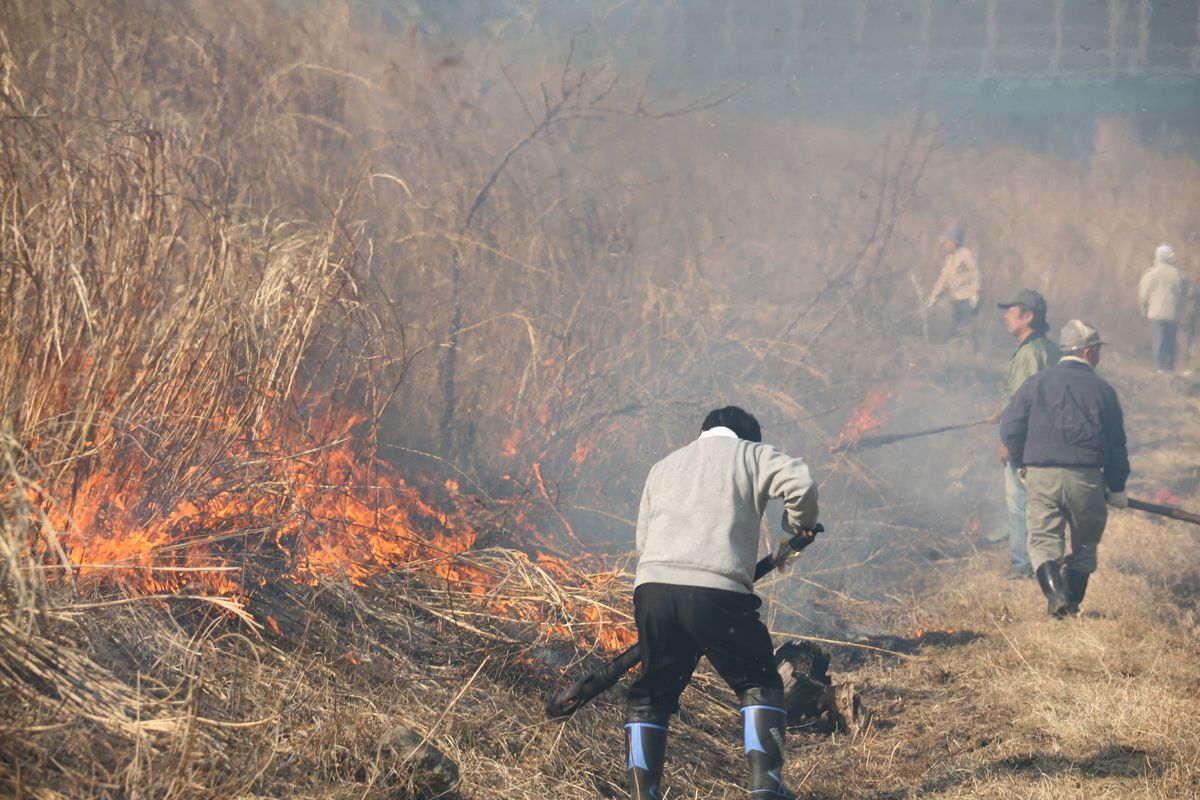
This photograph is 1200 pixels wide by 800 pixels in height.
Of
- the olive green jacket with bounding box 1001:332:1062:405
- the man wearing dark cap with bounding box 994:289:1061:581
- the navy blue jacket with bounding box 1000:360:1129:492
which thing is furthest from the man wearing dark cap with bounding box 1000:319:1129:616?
the olive green jacket with bounding box 1001:332:1062:405

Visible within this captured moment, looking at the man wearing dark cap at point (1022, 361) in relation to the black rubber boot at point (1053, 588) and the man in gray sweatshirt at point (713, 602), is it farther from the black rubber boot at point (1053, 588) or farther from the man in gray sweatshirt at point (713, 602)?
the man in gray sweatshirt at point (713, 602)

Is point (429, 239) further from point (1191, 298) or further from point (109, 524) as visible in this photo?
point (1191, 298)

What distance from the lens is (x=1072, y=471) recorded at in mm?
6668

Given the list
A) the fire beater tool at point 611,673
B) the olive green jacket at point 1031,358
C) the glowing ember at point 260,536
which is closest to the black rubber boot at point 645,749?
the fire beater tool at point 611,673

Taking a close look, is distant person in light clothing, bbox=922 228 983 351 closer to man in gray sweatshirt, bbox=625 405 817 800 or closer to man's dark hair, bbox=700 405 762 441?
man's dark hair, bbox=700 405 762 441

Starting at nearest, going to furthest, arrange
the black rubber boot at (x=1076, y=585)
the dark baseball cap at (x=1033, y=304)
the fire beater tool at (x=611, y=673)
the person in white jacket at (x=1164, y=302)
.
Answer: the fire beater tool at (x=611, y=673)
the black rubber boot at (x=1076, y=585)
the dark baseball cap at (x=1033, y=304)
the person in white jacket at (x=1164, y=302)

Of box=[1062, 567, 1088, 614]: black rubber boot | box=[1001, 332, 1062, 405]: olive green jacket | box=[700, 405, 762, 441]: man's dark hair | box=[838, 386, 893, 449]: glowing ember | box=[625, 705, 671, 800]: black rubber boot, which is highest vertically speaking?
box=[700, 405, 762, 441]: man's dark hair

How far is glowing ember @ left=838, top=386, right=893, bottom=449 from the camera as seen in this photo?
10.8 meters

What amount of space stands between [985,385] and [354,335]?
1077cm

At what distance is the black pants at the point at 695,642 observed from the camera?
12.0 feet

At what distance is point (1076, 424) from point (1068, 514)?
65cm

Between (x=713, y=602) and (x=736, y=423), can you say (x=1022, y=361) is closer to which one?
(x=736, y=423)

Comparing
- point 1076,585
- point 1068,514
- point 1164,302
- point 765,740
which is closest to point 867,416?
point 1068,514

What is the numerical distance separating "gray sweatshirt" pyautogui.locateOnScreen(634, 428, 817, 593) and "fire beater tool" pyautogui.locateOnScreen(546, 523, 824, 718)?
9 centimetres
